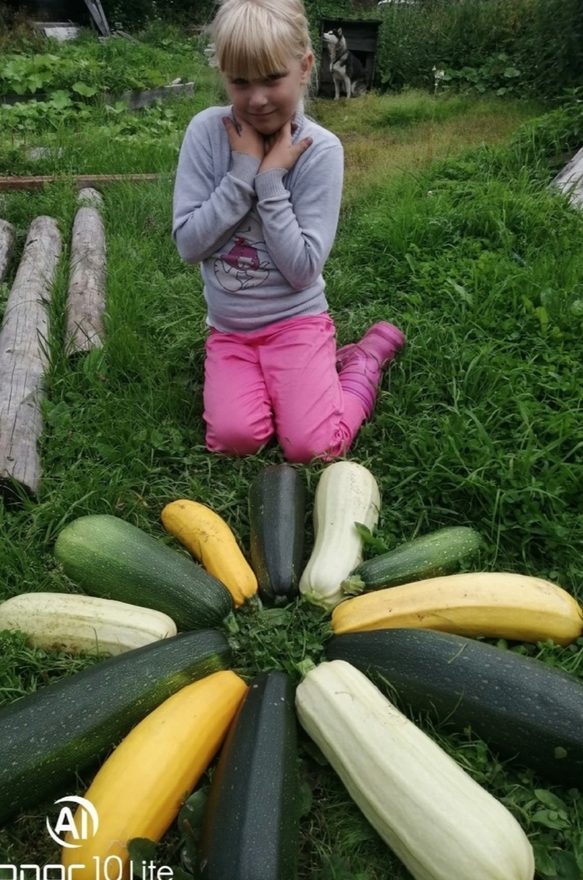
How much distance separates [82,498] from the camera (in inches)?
102

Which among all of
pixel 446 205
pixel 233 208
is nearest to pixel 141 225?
pixel 446 205

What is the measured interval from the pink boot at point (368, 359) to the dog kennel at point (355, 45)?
7.20 m

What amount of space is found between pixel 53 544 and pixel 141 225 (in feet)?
9.92

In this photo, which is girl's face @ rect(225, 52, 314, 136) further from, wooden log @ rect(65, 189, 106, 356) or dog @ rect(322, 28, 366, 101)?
dog @ rect(322, 28, 366, 101)

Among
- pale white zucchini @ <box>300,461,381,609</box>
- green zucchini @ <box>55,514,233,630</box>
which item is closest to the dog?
pale white zucchini @ <box>300,461,381,609</box>

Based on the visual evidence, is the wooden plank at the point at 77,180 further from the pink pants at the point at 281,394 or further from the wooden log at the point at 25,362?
the pink pants at the point at 281,394

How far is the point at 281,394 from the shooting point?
296cm

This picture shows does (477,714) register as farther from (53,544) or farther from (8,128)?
(8,128)

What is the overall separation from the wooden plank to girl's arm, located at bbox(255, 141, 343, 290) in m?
3.02

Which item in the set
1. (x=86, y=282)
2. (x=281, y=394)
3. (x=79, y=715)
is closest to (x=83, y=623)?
(x=79, y=715)

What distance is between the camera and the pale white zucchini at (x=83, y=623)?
2006 millimetres

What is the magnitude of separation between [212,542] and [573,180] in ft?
12.7

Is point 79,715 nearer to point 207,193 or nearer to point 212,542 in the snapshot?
point 212,542

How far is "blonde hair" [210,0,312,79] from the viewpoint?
7.68 feet
